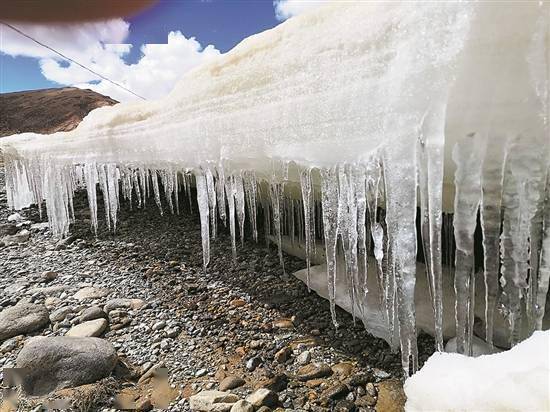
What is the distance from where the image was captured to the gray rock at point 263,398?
266 centimetres

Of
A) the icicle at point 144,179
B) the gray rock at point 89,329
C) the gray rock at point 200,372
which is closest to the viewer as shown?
the gray rock at point 200,372

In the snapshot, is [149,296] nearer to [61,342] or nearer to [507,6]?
[61,342]

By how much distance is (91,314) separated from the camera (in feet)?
13.5

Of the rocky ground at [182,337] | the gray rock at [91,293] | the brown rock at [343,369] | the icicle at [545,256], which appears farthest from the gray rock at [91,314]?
the icicle at [545,256]

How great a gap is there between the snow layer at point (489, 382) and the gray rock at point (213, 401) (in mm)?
1290

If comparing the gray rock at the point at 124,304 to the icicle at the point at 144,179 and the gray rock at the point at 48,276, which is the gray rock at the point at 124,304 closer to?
the gray rock at the point at 48,276

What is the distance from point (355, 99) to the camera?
2.39 m

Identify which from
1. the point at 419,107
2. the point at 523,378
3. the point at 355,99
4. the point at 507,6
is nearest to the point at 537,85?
the point at 507,6

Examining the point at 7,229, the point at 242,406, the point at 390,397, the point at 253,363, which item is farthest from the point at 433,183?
the point at 7,229

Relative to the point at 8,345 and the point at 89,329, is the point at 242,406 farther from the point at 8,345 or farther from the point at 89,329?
the point at 8,345

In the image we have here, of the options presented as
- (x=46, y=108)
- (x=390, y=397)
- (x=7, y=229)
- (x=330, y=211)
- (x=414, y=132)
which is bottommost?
(x=390, y=397)

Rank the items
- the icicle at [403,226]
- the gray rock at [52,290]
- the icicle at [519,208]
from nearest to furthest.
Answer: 1. the icicle at [519,208]
2. the icicle at [403,226]
3. the gray rock at [52,290]

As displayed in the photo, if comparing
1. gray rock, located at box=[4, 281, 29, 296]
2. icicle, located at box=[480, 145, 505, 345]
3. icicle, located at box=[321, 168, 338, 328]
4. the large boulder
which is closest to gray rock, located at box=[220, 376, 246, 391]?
the large boulder

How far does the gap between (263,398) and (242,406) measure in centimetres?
15
